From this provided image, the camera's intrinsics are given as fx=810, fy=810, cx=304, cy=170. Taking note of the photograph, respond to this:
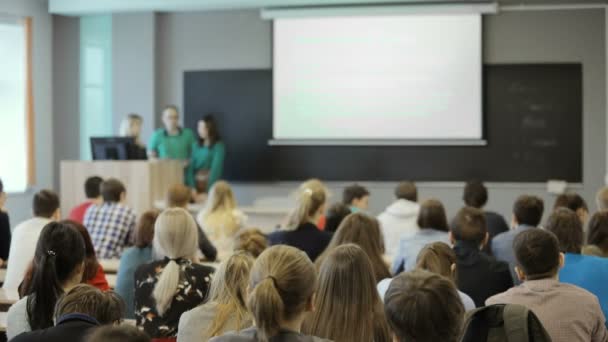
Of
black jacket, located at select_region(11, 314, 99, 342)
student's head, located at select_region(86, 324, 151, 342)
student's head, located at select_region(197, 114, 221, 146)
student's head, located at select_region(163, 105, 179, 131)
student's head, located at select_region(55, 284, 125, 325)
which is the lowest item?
black jacket, located at select_region(11, 314, 99, 342)

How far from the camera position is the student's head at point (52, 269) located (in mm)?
2945

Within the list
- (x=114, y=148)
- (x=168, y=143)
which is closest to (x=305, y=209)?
(x=114, y=148)

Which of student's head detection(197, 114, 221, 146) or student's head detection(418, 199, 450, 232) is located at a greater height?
student's head detection(197, 114, 221, 146)

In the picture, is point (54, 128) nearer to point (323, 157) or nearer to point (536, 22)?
point (323, 157)

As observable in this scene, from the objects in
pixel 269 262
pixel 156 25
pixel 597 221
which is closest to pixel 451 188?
pixel 156 25

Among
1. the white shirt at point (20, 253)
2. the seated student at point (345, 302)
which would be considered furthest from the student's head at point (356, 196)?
the seated student at point (345, 302)

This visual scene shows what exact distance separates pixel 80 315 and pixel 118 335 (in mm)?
818

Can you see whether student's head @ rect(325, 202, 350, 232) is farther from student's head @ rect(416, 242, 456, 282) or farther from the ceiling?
the ceiling

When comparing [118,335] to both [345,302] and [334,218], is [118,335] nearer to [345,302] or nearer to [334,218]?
[345,302]

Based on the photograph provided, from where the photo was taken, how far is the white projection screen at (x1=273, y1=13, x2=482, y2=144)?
28.3 ft

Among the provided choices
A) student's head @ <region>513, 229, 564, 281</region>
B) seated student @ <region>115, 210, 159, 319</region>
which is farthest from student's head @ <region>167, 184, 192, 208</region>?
student's head @ <region>513, 229, 564, 281</region>

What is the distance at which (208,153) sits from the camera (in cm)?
899

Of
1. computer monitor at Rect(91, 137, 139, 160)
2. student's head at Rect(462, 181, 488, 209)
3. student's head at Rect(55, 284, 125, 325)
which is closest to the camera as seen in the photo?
student's head at Rect(55, 284, 125, 325)

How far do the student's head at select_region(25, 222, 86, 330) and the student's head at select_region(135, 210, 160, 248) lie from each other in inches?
56.0
